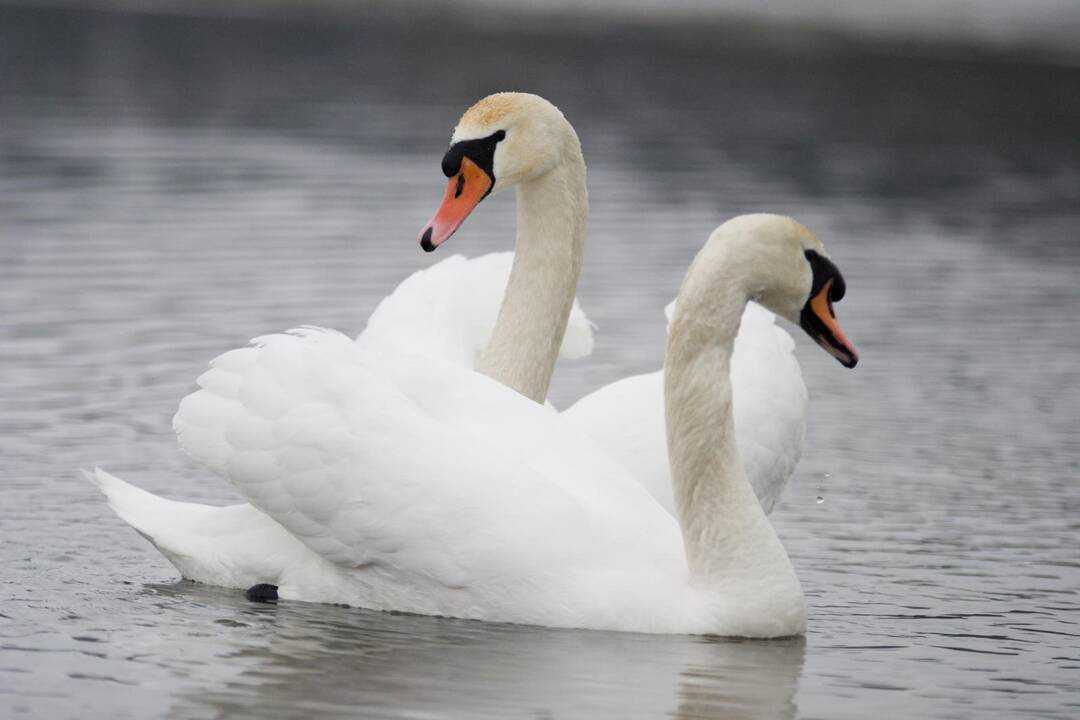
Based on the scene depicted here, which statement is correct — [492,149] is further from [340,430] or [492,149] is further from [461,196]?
[340,430]

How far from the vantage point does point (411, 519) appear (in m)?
8.03

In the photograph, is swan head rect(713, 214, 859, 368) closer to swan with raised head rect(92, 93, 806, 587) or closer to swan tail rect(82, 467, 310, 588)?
swan with raised head rect(92, 93, 806, 587)

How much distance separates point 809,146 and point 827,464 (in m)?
15.9

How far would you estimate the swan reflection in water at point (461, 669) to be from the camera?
23.6ft

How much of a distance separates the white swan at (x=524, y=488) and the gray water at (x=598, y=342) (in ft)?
0.52

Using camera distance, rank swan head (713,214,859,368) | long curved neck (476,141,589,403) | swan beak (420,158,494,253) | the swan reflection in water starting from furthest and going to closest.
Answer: long curved neck (476,141,589,403), swan beak (420,158,494,253), swan head (713,214,859,368), the swan reflection in water

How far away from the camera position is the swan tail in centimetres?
861

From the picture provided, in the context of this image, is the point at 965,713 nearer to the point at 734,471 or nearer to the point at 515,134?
the point at 734,471

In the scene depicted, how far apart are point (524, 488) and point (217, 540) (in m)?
1.32

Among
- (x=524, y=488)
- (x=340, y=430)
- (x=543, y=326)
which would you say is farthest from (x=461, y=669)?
(x=543, y=326)

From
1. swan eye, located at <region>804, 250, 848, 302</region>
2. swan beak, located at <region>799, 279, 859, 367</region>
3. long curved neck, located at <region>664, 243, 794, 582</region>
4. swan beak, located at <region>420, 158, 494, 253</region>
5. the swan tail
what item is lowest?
the swan tail

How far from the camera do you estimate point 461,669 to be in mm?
7609

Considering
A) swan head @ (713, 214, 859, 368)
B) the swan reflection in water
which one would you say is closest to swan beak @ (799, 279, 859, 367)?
swan head @ (713, 214, 859, 368)

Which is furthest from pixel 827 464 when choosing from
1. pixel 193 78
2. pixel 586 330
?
pixel 193 78
